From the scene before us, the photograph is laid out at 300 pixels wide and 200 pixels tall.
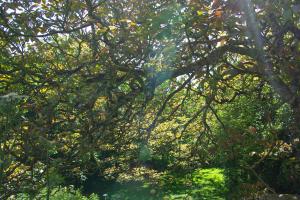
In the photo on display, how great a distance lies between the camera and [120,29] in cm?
439

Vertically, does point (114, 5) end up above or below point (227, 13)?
above

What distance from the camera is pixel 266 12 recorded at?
3973 mm

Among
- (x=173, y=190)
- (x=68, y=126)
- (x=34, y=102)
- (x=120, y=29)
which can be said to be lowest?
(x=173, y=190)

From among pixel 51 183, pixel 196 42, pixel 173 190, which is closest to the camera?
pixel 51 183

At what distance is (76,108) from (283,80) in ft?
8.30

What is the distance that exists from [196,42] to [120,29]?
34.0 inches

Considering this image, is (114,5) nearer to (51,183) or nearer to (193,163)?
(51,183)

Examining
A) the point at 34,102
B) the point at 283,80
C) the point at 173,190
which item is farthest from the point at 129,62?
the point at 173,190

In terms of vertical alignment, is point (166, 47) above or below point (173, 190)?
above

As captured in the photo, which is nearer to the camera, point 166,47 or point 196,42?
point 166,47

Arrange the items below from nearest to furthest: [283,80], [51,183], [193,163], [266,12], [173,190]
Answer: [51,183] → [266,12] → [283,80] → [193,163] → [173,190]

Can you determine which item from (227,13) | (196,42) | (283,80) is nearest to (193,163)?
(283,80)

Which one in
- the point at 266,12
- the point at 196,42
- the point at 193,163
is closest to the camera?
the point at 266,12

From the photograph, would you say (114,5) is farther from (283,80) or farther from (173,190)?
(173,190)
